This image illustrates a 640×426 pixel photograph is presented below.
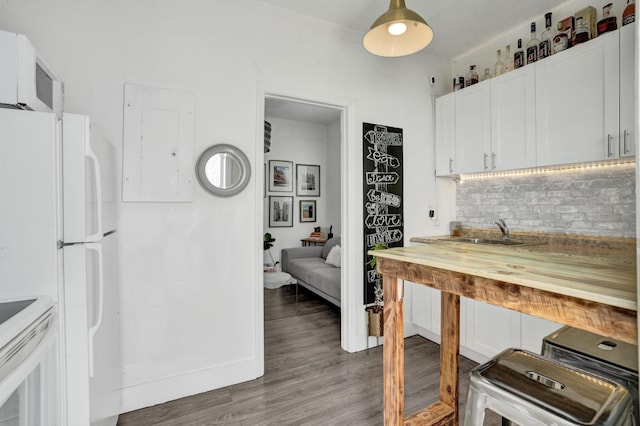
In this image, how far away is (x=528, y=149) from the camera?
8.20 ft

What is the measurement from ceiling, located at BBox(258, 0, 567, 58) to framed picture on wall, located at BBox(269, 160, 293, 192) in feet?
9.90

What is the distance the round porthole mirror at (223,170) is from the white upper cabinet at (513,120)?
2.13m

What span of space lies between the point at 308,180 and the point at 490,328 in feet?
13.0

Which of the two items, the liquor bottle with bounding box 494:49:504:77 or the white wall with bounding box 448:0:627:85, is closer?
the white wall with bounding box 448:0:627:85

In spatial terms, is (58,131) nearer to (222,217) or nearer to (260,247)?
(222,217)

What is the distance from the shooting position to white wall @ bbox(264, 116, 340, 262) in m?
5.46

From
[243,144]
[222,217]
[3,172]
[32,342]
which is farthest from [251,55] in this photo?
[32,342]

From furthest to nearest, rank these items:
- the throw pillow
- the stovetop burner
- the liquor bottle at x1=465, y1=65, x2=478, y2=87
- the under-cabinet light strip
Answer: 1. the throw pillow
2. the liquor bottle at x1=465, y1=65, x2=478, y2=87
3. the under-cabinet light strip
4. the stovetop burner

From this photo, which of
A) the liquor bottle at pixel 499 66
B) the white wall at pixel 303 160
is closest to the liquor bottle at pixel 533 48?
the liquor bottle at pixel 499 66

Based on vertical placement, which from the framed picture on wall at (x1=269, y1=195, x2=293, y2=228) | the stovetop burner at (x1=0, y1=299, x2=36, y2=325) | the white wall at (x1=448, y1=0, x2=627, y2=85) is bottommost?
the stovetop burner at (x1=0, y1=299, x2=36, y2=325)

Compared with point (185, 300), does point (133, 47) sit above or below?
above

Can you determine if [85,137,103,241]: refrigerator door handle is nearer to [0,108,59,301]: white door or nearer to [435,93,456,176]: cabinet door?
[0,108,59,301]: white door

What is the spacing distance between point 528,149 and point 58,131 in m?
3.00

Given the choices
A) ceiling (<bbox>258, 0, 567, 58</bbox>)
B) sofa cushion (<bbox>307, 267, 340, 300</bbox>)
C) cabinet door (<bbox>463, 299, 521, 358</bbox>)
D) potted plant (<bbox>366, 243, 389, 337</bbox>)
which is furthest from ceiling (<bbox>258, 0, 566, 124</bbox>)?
cabinet door (<bbox>463, 299, 521, 358</bbox>)
